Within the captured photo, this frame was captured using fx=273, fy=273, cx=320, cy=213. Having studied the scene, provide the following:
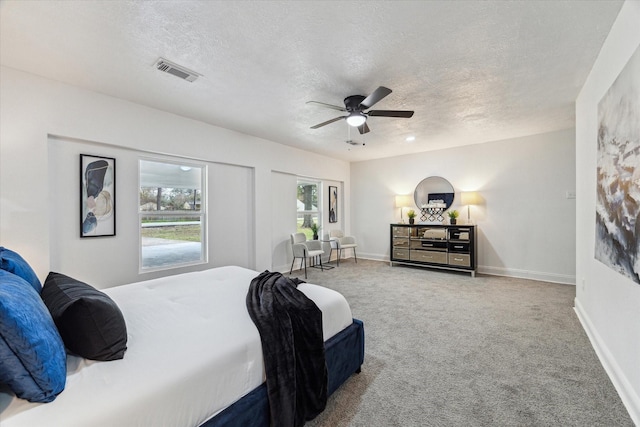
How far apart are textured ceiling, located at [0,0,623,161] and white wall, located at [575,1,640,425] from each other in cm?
17

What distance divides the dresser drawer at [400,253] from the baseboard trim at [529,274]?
1.42 m

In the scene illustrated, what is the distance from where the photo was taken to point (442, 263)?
5.46 meters

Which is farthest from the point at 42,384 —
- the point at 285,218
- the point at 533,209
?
the point at 533,209

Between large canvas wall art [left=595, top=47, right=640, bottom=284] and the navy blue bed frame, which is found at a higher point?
large canvas wall art [left=595, top=47, right=640, bottom=284]

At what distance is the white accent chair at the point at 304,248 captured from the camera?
17.6 ft

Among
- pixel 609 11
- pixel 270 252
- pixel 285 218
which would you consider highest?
pixel 609 11

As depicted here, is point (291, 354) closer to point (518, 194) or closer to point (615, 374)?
point (615, 374)

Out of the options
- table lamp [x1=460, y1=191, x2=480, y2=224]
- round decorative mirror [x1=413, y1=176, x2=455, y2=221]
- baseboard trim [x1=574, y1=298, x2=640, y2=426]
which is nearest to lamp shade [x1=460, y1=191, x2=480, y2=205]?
table lamp [x1=460, y1=191, x2=480, y2=224]

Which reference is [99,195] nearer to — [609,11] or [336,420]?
[336,420]

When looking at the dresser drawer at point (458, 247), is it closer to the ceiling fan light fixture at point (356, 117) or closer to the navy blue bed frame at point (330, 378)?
the ceiling fan light fixture at point (356, 117)

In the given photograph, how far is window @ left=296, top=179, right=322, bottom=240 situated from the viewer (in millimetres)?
6305

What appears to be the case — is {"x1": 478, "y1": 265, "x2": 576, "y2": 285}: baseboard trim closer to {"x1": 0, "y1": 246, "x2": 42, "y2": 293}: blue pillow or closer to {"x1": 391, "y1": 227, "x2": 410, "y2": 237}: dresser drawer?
{"x1": 391, "y1": 227, "x2": 410, "y2": 237}: dresser drawer

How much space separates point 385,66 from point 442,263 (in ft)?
13.7

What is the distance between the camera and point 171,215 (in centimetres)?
404
